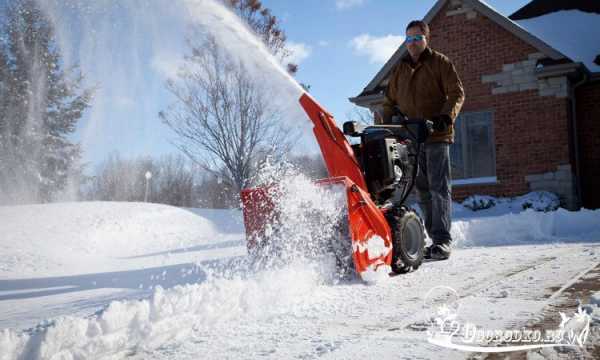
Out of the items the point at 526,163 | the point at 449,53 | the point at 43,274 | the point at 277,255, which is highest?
the point at 449,53

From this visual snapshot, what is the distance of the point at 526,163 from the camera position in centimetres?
1000

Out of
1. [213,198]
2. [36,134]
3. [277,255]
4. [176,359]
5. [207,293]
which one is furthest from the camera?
[213,198]

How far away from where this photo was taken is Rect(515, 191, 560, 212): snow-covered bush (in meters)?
9.15

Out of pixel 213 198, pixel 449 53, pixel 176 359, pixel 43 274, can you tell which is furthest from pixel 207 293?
pixel 213 198

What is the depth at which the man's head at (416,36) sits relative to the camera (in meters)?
3.92

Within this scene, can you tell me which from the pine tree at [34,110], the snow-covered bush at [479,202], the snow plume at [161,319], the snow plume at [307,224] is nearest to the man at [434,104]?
the snow plume at [307,224]

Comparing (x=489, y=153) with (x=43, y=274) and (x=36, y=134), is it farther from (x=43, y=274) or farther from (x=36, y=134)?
(x=36, y=134)

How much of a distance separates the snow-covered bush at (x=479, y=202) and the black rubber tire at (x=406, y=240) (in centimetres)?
679

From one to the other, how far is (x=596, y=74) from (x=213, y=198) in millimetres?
24245

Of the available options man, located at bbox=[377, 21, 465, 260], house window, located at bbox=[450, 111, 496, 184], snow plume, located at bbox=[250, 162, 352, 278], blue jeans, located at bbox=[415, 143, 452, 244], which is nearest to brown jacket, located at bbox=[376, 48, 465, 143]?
man, located at bbox=[377, 21, 465, 260]

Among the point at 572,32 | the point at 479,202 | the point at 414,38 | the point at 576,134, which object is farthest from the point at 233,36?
the point at 572,32

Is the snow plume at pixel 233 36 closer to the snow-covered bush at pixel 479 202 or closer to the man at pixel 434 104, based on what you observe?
the man at pixel 434 104

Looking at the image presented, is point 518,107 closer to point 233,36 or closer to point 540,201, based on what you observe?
point 540,201

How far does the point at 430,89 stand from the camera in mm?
4004
